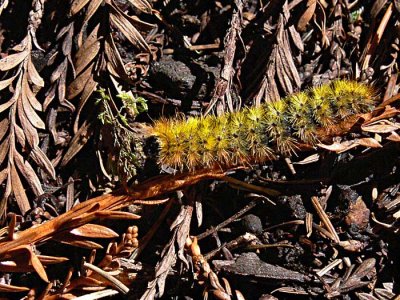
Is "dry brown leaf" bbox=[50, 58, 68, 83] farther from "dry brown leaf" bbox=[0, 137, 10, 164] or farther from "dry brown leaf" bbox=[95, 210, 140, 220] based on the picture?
"dry brown leaf" bbox=[95, 210, 140, 220]

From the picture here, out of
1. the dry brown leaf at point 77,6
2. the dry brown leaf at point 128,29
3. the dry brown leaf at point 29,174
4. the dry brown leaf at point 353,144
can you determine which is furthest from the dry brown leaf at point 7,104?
the dry brown leaf at point 353,144

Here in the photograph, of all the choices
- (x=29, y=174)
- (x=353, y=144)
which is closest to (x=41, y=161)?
(x=29, y=174)

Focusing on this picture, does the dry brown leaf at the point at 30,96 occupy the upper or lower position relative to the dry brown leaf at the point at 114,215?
upper

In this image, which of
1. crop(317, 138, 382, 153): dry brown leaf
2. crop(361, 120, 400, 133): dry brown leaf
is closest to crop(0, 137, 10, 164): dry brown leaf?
crop(317, 138, 382, 153): dry brown leaf

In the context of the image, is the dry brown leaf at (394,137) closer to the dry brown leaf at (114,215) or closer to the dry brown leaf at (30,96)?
A: the dry brown leaf at (114,215)

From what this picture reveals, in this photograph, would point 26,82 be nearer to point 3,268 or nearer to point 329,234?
point 3,268

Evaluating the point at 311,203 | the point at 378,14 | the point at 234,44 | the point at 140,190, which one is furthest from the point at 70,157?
the point at 378,14
